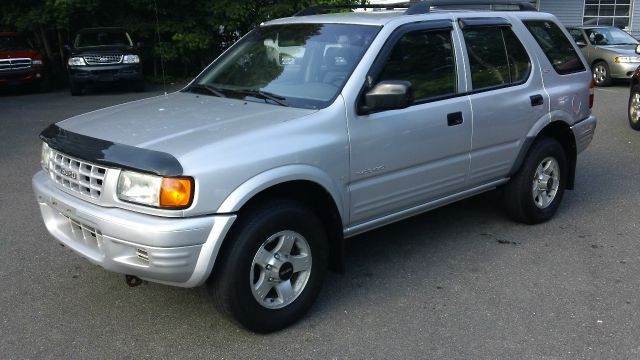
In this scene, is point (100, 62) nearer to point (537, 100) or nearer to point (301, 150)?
point (537, 100)

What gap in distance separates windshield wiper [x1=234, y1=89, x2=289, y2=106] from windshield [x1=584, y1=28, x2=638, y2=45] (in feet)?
47.0

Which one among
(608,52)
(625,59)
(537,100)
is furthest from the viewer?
(608,52)

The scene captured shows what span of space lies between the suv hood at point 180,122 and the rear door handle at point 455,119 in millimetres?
1156

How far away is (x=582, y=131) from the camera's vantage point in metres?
5.83

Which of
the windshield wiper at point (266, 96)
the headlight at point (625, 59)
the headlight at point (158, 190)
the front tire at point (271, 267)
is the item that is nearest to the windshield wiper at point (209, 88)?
the windshield wiper at point (266, 96)

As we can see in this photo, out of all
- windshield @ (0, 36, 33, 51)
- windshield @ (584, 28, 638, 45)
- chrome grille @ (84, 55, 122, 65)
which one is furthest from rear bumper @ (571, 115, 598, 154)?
windshield @ (0, 36, 33, 51)

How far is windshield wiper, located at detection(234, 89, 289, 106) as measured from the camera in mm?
4113

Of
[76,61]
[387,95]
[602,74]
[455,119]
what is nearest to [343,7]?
[455,119]

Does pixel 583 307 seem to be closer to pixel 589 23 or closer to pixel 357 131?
pixel 357 131

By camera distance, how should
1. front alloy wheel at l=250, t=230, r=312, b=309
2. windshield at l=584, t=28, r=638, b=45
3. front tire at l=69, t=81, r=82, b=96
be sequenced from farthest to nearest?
windshield at l=584, t=28, r=638, b=45 → front tire at l=69, t=81, r=82, b=96 → front alloy wheel at l=250, t=230, r=312, b=309

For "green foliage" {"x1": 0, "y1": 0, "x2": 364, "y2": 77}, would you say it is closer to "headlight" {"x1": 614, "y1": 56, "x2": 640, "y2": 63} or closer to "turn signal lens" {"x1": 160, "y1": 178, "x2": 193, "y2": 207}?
"headlight" {"x1": 614, "y1": 56, "x2": 640, "y2": 63}

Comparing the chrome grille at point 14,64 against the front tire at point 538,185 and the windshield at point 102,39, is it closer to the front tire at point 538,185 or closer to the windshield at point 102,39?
the windshield at point 102,39

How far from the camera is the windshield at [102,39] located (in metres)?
16.2

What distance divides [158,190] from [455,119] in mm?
2239
